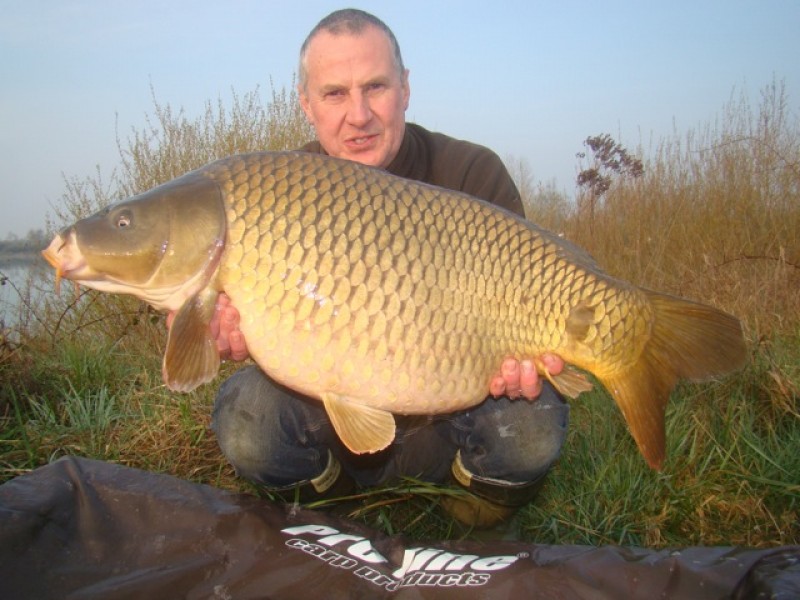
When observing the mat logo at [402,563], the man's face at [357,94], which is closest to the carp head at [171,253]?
the mat logo at [402,563]

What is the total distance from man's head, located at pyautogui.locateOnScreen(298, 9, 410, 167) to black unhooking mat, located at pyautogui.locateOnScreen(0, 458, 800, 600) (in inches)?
47.9

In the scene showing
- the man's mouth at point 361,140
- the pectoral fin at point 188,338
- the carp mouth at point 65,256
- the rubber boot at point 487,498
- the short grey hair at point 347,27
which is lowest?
the rubber boot at point 487,498

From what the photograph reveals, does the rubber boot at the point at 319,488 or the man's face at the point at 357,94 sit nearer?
the rubber boot at the point at 319,488

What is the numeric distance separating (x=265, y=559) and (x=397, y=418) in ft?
2.28

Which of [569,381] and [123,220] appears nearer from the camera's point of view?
[123,220]

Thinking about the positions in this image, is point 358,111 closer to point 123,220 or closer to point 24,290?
point 123,220

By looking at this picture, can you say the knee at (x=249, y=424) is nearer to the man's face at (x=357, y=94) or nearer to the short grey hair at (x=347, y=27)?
the man's face at (x=357, y=94)

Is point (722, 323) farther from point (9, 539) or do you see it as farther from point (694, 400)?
point (9, 539)

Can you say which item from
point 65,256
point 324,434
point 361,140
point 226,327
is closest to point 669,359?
point 324,434

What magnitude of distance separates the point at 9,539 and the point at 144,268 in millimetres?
589

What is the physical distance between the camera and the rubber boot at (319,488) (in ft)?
6.31

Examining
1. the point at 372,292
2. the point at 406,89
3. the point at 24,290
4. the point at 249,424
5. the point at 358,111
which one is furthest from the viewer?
the point at 24,290

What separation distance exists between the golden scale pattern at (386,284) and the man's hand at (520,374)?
0.11 feet

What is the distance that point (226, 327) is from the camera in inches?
60.6
